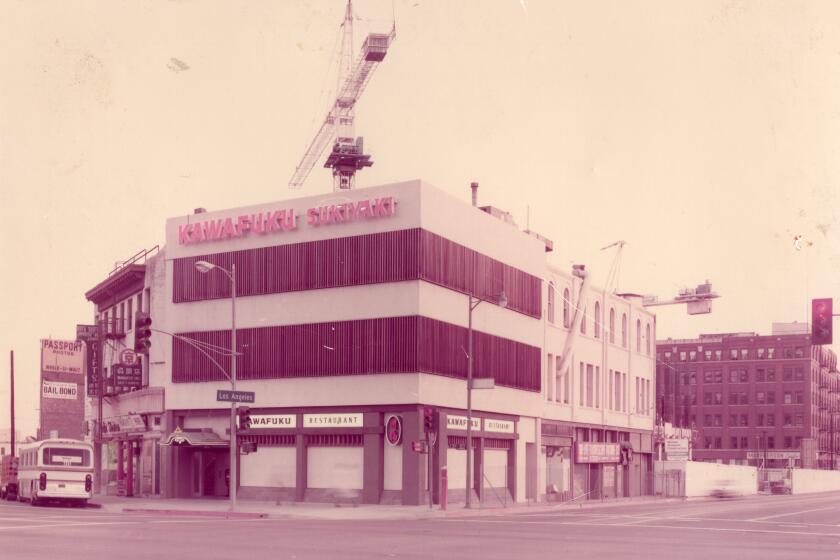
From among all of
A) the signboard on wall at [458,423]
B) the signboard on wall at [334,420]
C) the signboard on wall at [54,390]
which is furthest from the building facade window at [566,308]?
the signboard on wall at [54,390]

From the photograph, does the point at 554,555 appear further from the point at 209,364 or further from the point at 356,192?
the point at 209,364

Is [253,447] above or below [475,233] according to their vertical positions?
below

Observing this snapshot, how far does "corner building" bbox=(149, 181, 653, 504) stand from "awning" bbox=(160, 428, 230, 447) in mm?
114

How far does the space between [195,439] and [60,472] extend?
854cm

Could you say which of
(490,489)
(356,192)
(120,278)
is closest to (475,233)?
(356,192)

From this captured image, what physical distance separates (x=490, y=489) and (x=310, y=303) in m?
14.4

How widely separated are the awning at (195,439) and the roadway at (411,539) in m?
19.6

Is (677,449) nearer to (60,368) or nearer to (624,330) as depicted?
(624,330)

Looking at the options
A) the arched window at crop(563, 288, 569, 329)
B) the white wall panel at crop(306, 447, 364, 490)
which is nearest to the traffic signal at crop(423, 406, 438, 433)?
the white wall panel at crop(306, 447, 364, 490)

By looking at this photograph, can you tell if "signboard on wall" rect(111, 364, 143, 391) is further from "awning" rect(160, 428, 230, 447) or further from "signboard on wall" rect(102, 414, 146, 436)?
"awning" rect(160, 428, 230, 447)

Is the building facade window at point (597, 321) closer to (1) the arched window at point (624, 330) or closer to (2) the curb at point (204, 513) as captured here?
(1) the arched window at point (624, 330)

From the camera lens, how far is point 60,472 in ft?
166

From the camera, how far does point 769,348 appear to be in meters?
184

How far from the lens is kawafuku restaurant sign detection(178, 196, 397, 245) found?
55281 mm
